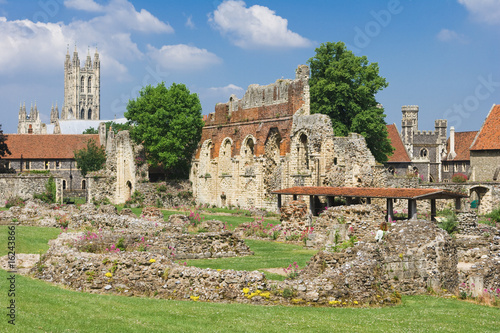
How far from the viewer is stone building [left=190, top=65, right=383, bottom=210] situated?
36.2m

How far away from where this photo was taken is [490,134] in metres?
50.9

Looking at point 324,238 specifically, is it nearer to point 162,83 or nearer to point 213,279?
point 213,279

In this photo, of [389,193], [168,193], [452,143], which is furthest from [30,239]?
[452,143]

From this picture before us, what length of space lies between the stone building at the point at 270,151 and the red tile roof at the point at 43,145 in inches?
977

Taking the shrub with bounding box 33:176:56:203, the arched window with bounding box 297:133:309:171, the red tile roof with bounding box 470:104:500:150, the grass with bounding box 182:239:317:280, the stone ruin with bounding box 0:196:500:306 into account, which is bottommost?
the grass with bounding box 182:239:317:280

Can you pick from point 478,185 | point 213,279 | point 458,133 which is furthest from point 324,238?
point 458,133

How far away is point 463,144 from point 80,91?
428 feet

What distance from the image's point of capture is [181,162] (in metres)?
53.2

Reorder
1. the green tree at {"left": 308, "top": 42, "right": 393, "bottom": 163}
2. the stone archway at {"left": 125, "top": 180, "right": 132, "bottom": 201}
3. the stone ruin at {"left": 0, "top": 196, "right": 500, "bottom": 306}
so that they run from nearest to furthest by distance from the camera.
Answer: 1. the stone ruin at {"left": 0, "top": 196, "right": 500, "bottom": 306}
2. the green tree at {"left": 308, "top": 42, "right": 393, "bottom": 163}
3. the stone archway at {"left": 125, "top": 180, "right": 132, "bottom": 201}

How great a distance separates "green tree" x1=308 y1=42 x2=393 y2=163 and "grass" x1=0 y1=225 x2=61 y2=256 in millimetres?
25525

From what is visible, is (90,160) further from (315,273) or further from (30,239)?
(315,273)

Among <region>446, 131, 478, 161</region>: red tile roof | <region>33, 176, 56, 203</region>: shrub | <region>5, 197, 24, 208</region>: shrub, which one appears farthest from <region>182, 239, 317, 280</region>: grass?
<region>446, 131, 478, 161</region>: red tile roof

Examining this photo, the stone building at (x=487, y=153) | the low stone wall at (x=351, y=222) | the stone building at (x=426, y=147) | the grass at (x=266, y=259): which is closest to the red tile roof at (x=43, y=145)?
the stone building at (x=426, y=147)

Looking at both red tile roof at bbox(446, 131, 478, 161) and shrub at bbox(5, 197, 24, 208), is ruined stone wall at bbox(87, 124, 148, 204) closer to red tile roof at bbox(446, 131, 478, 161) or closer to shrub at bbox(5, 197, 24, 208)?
shrub at bbox(5, 197, 24, 208)
